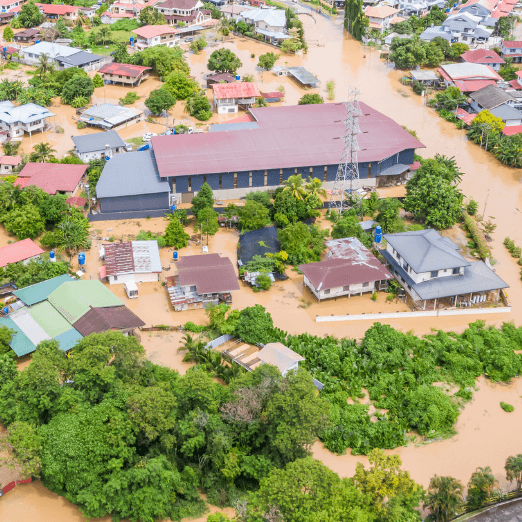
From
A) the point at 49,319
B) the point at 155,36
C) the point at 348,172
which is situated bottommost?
the point at 348,172

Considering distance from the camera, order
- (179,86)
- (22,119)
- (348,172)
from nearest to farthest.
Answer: (348,172)
(22,119)
(179,86)

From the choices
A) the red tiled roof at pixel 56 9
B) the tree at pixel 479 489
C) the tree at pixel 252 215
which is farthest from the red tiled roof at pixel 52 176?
the red tiled roof at pixel 56 9

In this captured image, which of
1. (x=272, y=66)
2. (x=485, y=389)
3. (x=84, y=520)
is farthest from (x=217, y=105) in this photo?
(x=84, y=520)

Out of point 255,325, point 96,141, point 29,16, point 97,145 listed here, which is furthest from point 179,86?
point 255,325

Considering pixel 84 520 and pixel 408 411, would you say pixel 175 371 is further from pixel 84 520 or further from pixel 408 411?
pixel 408 411

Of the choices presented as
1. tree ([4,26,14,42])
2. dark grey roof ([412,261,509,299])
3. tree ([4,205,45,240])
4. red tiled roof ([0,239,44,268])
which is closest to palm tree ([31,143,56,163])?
tree ([4,205,45,240])

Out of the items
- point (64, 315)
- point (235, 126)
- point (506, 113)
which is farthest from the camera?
point (506, 113)

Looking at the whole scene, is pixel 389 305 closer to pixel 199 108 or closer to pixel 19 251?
pixel 19 251

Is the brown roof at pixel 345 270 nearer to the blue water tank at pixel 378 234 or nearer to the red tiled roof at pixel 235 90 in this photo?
the blue water tank at pixel 378 234
